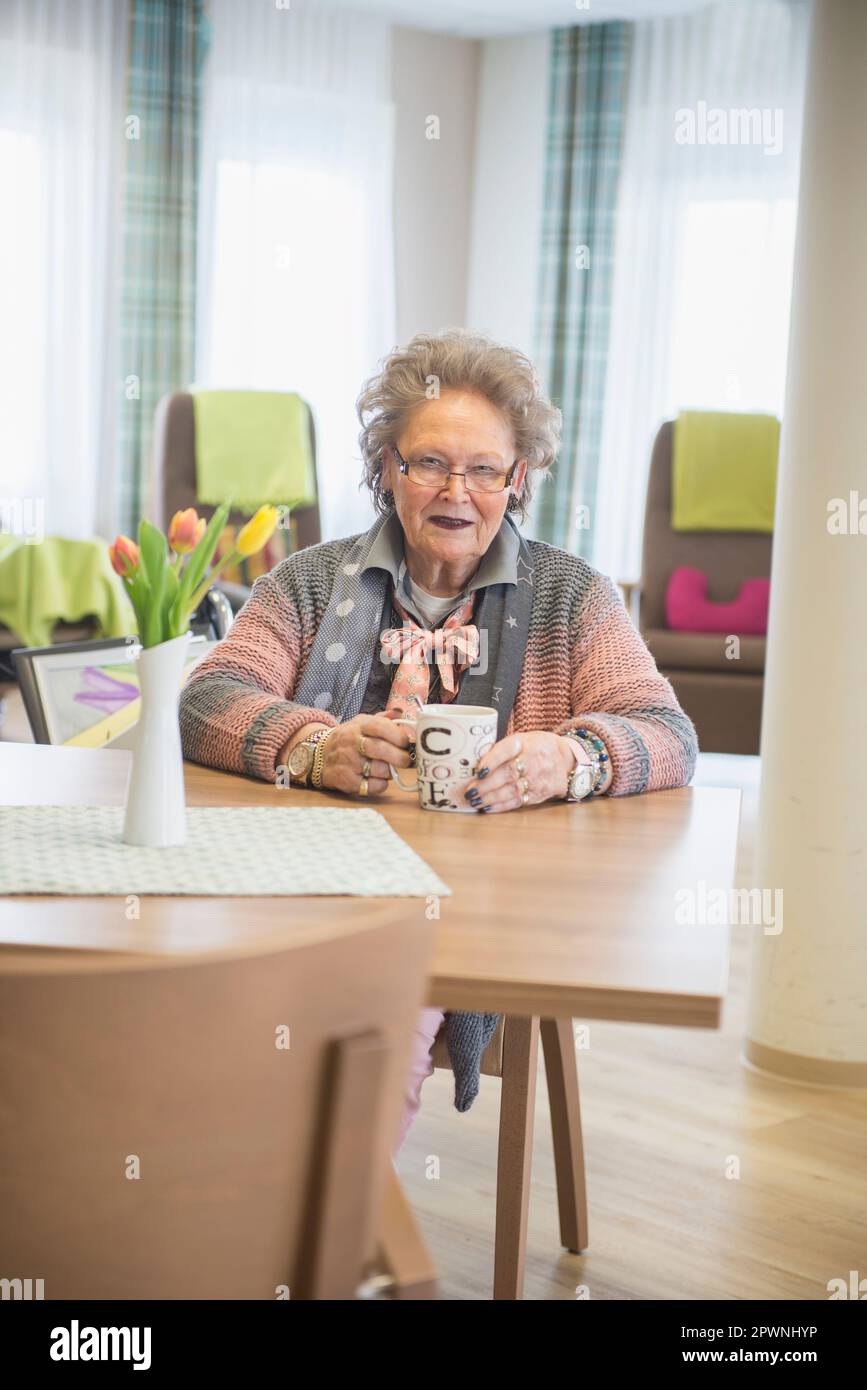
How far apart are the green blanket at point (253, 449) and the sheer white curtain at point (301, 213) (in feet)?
3.16

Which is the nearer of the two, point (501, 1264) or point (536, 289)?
point (501, 1264)

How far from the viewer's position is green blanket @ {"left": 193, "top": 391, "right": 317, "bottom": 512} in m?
5.34

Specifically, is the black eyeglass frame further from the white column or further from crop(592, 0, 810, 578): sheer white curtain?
crop(592, 0, 810, 578): sheer white curtain

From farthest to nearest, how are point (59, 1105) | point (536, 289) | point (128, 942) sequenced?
point (536, 289), point (128, 942), point (59, 1105)

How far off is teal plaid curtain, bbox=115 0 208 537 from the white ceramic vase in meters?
5.17

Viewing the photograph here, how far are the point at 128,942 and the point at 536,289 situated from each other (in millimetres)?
6060

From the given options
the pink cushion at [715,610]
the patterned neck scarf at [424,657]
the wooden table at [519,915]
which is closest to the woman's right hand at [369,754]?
the wooden table at [519,915]

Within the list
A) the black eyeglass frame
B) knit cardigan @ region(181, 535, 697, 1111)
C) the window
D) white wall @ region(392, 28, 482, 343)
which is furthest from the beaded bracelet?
white wall @ region(392, 28, 482, 343)

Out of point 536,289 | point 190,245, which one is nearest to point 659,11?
point 536,289

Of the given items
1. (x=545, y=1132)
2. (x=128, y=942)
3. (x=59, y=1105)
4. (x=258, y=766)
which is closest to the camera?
(x=59, y=1105)

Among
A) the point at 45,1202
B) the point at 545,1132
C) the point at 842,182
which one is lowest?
the point at 545,1132

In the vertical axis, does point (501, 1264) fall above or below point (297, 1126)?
below

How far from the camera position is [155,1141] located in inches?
28.6

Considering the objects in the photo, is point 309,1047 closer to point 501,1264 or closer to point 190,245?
point 501,1264
